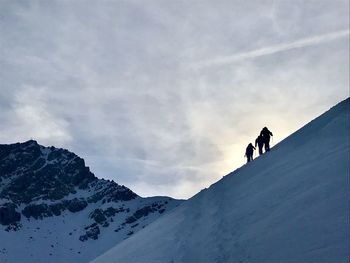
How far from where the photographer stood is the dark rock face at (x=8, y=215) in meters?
127

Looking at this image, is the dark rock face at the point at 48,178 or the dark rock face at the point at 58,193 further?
the dark rock face at the point at 48,178

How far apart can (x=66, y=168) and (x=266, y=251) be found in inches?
6429

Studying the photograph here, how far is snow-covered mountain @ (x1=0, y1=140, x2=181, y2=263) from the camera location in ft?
364

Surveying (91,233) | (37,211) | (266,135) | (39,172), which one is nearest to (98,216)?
(91,233)

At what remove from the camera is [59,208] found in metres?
141

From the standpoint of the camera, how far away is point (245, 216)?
17.3m

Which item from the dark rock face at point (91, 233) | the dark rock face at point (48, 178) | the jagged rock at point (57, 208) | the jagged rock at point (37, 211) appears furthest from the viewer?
the dark rock face at point (48, 178)

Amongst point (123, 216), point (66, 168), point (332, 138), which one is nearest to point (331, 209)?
point (332, 138)

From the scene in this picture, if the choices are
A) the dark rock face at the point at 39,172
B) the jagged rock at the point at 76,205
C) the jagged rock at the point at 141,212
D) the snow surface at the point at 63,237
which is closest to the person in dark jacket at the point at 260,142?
the snow surface at the point at 63,237

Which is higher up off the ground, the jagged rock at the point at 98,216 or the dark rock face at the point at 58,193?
the dark rock face at the point at 58,193

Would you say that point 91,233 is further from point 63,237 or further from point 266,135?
point 266,135

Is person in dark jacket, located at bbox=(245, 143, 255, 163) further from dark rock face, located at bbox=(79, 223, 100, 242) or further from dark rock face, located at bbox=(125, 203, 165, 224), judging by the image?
dark rock face, located at bbox=(125, 203, 165, 224)

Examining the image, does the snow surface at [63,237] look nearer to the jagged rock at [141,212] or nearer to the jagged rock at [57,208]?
the jagged rock at [57,208]

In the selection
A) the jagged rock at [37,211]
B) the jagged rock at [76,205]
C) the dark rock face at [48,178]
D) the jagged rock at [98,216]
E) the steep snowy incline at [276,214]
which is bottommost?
the steep snowy incline at [276,214]
